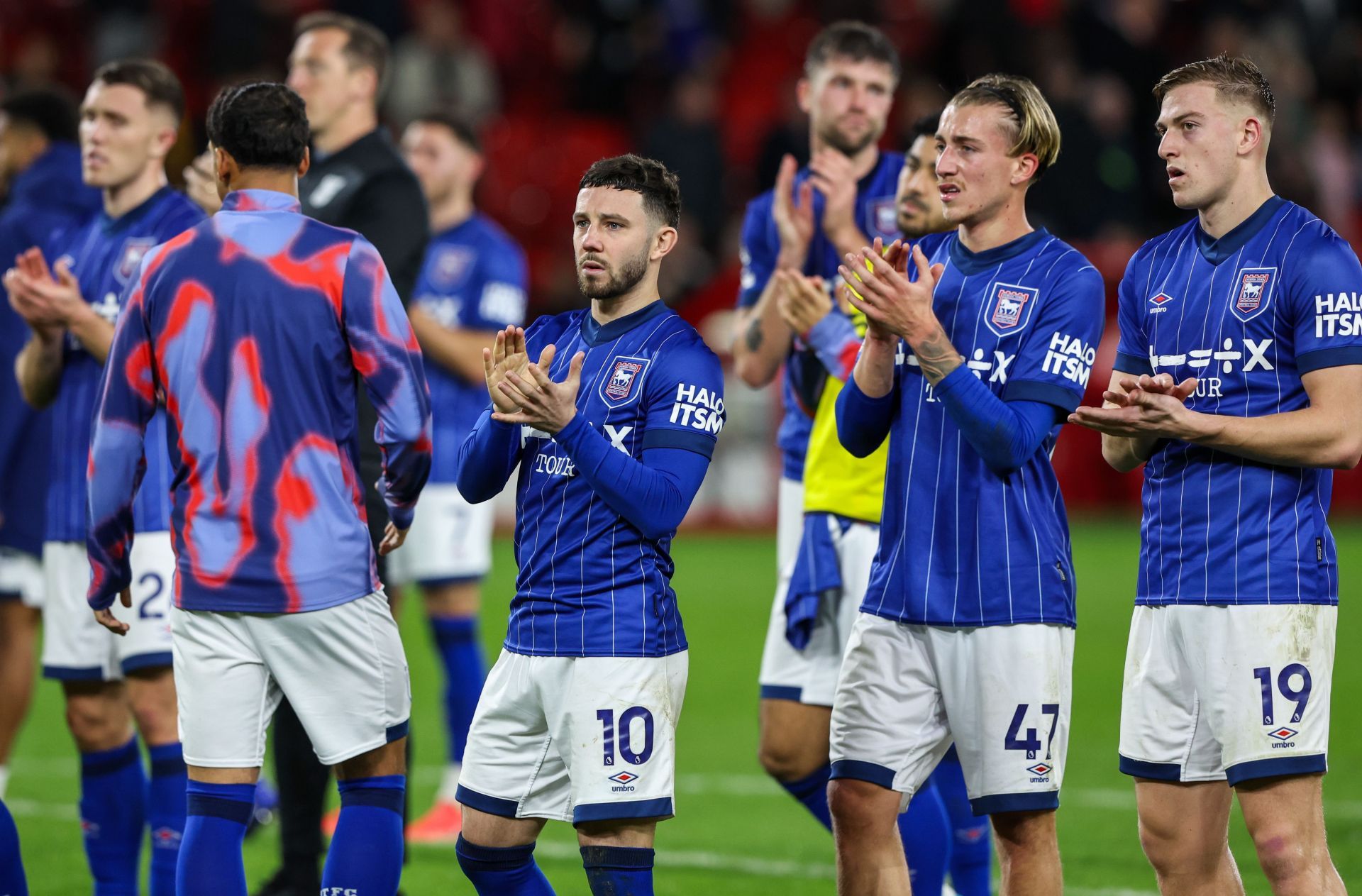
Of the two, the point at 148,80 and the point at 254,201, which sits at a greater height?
the point at 148,80

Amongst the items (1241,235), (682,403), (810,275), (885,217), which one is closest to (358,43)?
(810,275)

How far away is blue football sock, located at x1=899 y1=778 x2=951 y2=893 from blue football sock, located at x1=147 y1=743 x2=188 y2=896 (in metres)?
2.26

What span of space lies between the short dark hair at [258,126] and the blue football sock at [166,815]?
1963mm

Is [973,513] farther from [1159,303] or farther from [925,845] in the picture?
[925,845]

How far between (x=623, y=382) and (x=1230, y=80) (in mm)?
1739

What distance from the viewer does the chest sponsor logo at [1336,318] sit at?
4102 mm

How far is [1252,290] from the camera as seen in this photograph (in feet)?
13.8

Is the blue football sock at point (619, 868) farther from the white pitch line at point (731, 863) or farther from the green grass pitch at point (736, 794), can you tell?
the white pitch line at point (731, 863)

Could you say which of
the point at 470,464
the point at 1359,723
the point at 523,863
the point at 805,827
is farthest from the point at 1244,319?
the point at 1359,723

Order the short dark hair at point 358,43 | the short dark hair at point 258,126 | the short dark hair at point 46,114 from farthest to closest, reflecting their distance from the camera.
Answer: the short dark hair at point 46,114
the short dark hair at point 358,43
the short dark hair at point 258,126

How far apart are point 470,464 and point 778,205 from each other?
1799 mm

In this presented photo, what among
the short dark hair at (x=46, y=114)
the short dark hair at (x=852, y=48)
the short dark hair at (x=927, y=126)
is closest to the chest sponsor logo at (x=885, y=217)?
the short dark hair at (x=927, y=126)

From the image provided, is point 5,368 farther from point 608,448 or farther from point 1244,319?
point 1244,319

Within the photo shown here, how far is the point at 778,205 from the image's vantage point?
5.66 m
